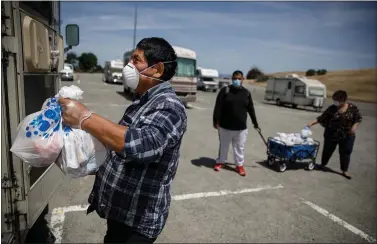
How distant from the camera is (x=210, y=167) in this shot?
669cm

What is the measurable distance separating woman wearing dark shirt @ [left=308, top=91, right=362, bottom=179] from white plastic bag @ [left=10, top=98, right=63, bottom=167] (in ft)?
20.4

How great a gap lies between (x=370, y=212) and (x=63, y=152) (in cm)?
507

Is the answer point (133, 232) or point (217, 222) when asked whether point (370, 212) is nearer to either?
point (217, 222)

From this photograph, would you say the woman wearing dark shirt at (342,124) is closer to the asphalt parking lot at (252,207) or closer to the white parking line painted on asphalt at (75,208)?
the asphalt parking lot at (252,207)

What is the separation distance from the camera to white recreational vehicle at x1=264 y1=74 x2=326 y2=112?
71.8 ft

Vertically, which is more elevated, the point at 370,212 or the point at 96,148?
the point at 96,148

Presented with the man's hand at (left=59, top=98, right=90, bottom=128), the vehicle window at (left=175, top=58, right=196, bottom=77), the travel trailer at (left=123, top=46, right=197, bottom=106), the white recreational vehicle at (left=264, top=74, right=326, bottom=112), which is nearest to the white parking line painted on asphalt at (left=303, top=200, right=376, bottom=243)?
the man's hand at (left=59, top=98, right=90, bottom=128)

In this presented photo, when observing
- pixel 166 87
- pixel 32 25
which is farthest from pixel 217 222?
pixel 32 25

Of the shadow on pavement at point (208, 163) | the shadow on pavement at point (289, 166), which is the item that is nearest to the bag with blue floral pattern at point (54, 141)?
the shadow on pavement at point (208, 163)

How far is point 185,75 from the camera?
51.3ft

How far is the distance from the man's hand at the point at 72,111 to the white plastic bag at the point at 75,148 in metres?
0.08

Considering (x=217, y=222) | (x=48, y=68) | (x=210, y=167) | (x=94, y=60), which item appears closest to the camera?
(x=48, y=68)

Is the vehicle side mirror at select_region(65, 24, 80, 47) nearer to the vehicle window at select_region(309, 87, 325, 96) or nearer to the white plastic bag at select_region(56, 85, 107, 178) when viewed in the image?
the white plastic bag at select_region(56, 85, 107, 178)

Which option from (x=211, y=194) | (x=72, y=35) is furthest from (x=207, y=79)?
(x=72, y=35)
